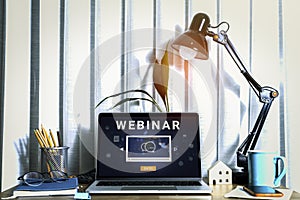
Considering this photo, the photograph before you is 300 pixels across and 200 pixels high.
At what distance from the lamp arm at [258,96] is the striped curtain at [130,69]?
0.12 meters

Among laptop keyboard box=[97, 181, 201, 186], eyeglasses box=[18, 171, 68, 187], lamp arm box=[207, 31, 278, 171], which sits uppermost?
lamp arm box=[207, 31, 278, 171]

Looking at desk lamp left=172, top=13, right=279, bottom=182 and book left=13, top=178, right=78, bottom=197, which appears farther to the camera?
desk lamp left=172, top=13, right=279, bottom=182

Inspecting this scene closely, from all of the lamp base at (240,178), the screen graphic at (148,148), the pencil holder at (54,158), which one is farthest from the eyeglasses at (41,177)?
the lamp base at (240,178)

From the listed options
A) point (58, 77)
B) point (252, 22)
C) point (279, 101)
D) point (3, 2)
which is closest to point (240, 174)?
point (279, 101)

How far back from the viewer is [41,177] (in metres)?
1.24

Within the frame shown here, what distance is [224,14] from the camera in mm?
1541

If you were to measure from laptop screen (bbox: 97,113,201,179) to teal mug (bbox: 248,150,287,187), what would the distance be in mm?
179

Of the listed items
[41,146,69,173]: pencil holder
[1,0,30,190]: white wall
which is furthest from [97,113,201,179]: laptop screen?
[1,0,30,190]: white wall

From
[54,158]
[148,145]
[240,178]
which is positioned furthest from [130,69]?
[240,178]

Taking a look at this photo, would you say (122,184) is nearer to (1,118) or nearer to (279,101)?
(1,118)

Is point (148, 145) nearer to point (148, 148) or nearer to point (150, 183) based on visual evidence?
point (148, 148)

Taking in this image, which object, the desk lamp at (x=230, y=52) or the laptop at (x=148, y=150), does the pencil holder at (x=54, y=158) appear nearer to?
the laptop at (x=148, y=150)

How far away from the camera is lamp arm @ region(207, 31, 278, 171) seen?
4.51 feet

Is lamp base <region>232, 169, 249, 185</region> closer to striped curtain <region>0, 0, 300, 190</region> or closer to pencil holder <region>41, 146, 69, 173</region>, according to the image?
striped curtain <region>0, 0, 300, 190</region>
